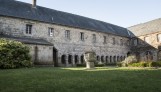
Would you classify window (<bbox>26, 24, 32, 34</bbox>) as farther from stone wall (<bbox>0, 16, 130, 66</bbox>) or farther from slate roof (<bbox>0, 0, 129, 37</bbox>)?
slate roof (<bbox>0, 0, 129, 37</bbox>)

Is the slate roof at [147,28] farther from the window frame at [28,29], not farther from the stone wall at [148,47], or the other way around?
the window frame at [28,29]

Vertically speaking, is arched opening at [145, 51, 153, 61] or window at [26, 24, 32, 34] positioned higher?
window at [26, 24, 32, 34]

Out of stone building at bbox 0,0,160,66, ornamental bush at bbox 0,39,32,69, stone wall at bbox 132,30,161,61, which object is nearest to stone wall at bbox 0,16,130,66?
stone building at bbox 0,0,160,66

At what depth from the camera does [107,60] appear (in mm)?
34781

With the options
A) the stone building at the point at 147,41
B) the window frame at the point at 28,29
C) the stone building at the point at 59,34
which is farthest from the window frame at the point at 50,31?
the stone building at the point at 147,41

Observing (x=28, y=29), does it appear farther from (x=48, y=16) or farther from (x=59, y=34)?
(x=59, y=34)

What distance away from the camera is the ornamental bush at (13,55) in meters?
17.8

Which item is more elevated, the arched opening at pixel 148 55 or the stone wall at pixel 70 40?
the stone wall at pixel 70 40

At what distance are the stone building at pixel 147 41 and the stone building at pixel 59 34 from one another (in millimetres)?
214

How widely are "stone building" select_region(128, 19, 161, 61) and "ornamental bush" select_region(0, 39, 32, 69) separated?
74.6 feet

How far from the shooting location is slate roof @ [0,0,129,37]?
79.4 ft

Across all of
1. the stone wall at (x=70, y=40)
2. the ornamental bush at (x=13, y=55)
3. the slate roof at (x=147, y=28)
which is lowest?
the ornamental bush at (x=13, y=55)

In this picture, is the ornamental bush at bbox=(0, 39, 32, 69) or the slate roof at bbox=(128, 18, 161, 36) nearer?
the ornamental bush at bbox=(0, 39, 32, 69)

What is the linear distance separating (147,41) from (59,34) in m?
16.9
